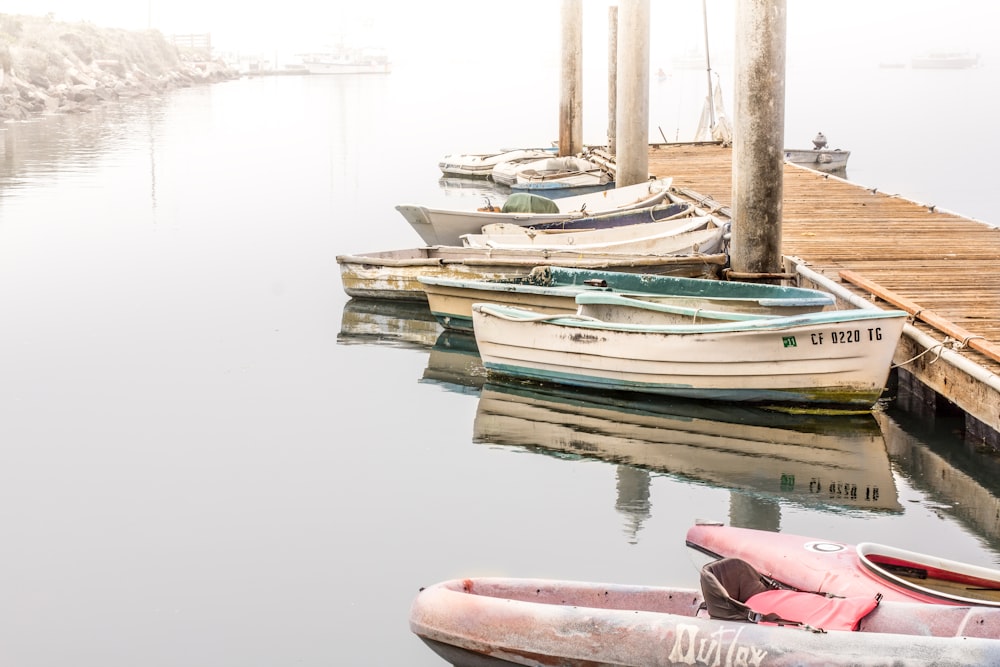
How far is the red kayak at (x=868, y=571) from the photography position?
6.00 metres

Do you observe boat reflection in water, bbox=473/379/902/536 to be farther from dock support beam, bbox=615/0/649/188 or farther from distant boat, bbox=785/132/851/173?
distant boat, bbox=785/132/851/173

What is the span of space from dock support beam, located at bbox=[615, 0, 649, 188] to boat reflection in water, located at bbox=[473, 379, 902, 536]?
8944 mm

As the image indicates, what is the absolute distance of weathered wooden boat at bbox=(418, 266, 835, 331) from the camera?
1121 cm

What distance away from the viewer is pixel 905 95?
78562 mm

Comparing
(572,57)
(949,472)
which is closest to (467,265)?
(949,472)

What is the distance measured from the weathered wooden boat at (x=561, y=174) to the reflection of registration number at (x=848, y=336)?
1242cm

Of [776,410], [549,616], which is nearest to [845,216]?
[776,410]

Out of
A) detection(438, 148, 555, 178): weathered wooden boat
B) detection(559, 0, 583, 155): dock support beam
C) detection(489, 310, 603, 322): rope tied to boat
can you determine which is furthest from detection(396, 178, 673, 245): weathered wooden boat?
detection(438, 148, 555, 178): weathered wooden boat

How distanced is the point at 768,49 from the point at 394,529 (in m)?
6.28

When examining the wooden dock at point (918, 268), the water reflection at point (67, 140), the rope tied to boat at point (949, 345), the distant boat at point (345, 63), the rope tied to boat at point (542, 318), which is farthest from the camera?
the distant boat at point (345, 63)

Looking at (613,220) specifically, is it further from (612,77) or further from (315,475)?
(612,77)

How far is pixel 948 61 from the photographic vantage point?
150000 millimetres

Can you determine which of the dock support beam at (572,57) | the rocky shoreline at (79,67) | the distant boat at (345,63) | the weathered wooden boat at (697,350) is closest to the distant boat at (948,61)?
the distant boat at (345,63)

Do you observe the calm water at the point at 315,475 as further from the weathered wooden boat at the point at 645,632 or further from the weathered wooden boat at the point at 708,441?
the weathered wooden boat at the point at 645,632
